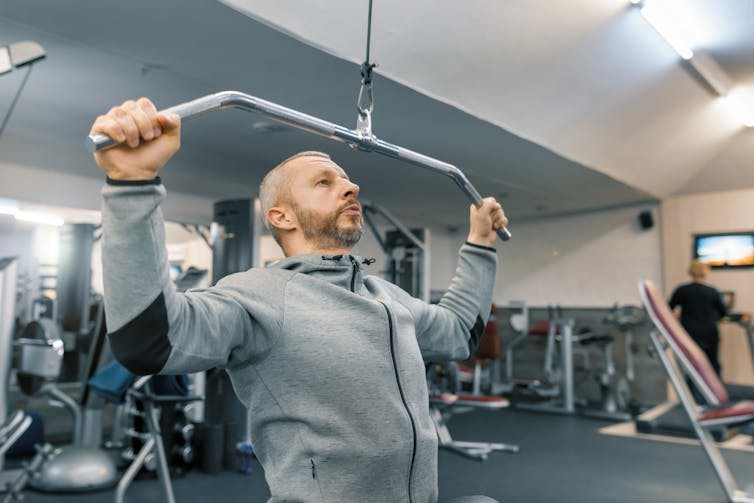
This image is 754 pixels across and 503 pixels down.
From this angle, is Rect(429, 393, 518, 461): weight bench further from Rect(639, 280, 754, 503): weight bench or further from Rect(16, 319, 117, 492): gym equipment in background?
Rect(16, 319, 117, 492): gym equipment in background

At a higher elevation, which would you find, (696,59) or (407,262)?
(696,59)

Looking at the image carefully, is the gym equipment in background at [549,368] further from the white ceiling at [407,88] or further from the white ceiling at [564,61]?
the white ceiling at [564,61]

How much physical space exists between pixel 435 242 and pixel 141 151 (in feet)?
25.1

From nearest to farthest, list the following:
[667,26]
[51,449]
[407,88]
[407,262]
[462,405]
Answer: [51,449] < [407,88] < [667,26] < [462,405] < [407,262]

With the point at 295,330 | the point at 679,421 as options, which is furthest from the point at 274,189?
the point at 679,421

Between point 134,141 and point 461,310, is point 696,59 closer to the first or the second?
point 461,310

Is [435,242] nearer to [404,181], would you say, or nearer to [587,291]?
[587,291]

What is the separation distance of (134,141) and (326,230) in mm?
399

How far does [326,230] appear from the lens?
101 centimetres

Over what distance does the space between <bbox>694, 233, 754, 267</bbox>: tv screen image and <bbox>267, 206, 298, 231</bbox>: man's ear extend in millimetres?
6581

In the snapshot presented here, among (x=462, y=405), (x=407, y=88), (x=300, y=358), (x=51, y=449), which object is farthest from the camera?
(x=462, y=405)

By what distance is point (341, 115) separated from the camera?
13.0 ft

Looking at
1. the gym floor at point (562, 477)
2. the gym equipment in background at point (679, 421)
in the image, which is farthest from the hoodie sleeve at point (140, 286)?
the gym equipment in background at point (679, 421)

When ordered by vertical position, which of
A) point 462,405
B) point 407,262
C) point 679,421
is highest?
point 407,262
